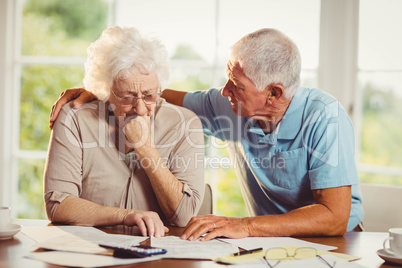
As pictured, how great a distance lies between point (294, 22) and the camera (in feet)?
9.71

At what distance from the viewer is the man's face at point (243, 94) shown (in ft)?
6.05

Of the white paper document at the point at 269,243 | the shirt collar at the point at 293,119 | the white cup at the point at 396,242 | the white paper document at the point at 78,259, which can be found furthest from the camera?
the shirt collar at the point at 293,119

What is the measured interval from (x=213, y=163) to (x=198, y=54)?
0.72 metres

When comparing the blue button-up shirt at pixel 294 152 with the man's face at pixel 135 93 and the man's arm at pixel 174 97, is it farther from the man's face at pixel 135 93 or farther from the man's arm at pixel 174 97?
the man's face at pixel 135 93

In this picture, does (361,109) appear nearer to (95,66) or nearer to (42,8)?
(95,66)

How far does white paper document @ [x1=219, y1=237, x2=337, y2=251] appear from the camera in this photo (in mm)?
1389

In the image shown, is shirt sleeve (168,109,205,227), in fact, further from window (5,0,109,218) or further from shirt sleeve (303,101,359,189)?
window (5,0,109,218)

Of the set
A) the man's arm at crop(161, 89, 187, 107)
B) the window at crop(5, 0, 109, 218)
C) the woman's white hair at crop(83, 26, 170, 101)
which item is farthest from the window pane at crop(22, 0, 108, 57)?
the woman's white hair at crop(83, 26, 170, 101)

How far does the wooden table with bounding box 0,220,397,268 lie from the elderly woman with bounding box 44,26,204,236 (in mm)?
195

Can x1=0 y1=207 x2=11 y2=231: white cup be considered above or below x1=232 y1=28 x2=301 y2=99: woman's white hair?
below

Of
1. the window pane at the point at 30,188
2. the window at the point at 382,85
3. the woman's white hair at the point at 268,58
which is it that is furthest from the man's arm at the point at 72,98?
the window at the point at 382,85

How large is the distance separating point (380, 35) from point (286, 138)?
1414 mm

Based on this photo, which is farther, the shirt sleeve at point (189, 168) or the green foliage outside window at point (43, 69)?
the green foliage outside window at point (43, 69)

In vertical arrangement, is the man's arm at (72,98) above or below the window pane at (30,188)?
above
